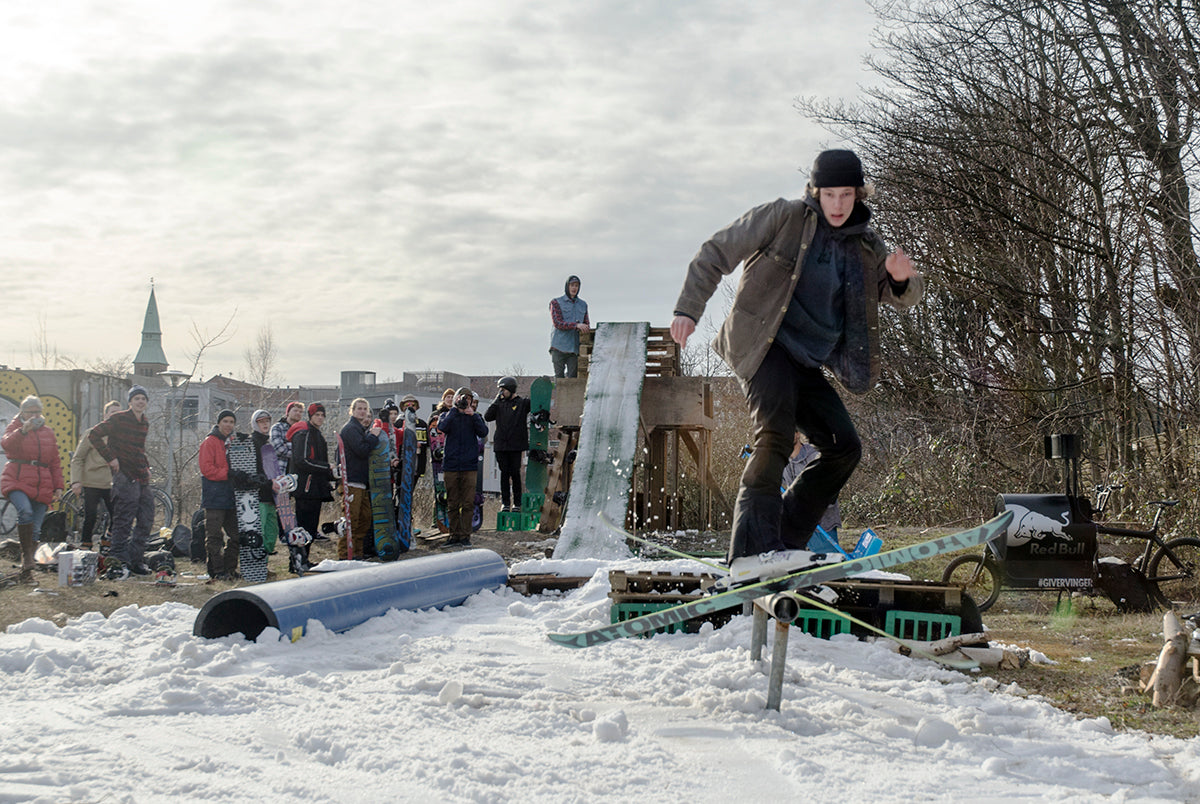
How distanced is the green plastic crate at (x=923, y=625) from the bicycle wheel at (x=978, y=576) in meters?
2.18

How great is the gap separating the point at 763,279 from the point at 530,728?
2091mm

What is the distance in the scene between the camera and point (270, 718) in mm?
3643

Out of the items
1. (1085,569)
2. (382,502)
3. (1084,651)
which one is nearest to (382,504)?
(382,502)

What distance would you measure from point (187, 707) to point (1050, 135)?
40.9 ft

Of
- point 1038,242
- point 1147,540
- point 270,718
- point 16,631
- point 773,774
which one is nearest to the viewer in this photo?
point 773,774

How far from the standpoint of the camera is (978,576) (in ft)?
25.6

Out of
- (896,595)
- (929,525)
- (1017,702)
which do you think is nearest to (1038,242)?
(929,525)

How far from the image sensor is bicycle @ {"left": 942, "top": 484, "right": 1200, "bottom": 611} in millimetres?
7594

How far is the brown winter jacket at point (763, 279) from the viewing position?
4141 millimetres

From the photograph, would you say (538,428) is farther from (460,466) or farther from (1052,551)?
(1052,551)

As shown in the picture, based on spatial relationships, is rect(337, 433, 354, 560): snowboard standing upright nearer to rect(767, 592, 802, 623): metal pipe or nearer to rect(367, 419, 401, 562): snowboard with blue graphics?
rect(367, 419, 401, 562): snowboard with blue graphics

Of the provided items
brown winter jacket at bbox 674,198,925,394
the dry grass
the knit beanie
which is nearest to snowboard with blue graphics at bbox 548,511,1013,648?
brown winter jacket at bbox 674,198,925,394

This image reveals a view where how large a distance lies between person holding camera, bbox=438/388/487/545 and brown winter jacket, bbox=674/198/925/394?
8297 mm

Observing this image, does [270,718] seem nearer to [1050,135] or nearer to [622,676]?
[622,676]
